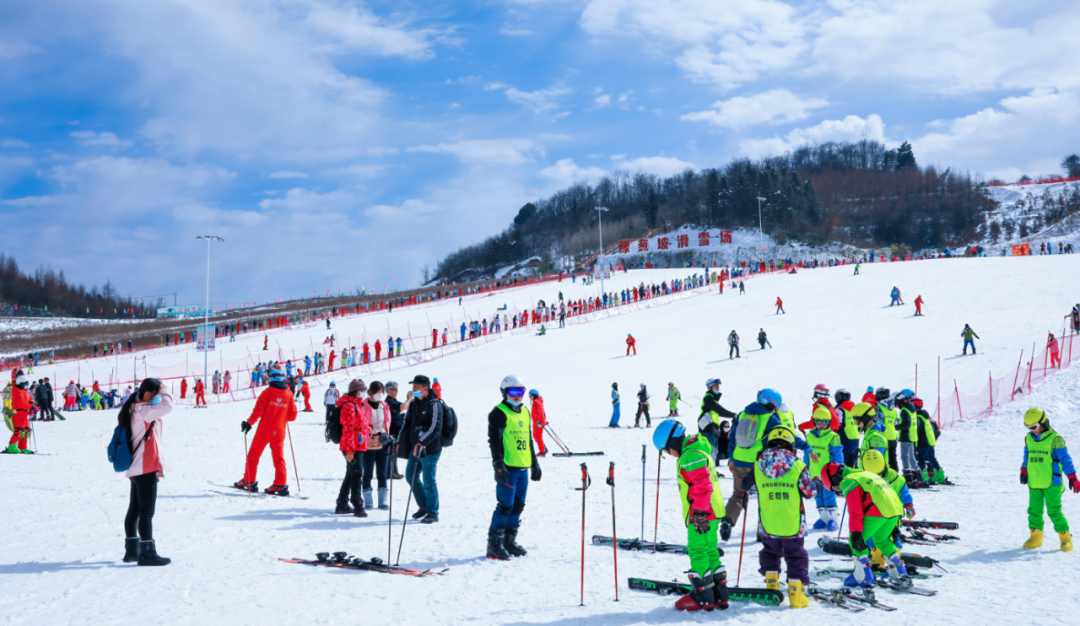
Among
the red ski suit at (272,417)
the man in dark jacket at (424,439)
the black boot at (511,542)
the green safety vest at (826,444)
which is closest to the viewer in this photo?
the black boot at (511,542)

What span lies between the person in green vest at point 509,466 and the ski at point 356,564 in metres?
0.62

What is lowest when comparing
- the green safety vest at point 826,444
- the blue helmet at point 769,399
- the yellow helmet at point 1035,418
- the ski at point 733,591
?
the ski at point 733,591

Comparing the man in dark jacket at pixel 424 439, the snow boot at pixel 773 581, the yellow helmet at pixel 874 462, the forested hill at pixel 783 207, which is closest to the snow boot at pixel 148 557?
the man in dark jacket at pixel 424 439

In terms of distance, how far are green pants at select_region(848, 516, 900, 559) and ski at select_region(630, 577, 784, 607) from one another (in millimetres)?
898

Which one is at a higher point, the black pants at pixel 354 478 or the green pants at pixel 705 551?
the green pants at pixel 705 551

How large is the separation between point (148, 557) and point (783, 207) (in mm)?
112266

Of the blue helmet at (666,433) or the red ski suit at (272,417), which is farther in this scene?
the red ski suit at (272,417)

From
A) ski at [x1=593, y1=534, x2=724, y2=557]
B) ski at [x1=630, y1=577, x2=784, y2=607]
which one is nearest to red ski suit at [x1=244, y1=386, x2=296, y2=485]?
ski at [x1=593, y1=534, x2=724, y2=557]

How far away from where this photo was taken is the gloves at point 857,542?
5207 mm

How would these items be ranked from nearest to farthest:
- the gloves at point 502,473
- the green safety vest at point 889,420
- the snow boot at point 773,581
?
the snow boot at point 773,581 → the gloves at point 502,473 → the green safety vest at point 889,420

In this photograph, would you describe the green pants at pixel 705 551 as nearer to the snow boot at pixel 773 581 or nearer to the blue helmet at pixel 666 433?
the snow boot at pixel 773 581

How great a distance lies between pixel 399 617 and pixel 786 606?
8.76 feet

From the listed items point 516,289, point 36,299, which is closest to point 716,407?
point 516,289

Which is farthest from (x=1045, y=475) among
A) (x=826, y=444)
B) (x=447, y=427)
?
(x=447, y=427)
